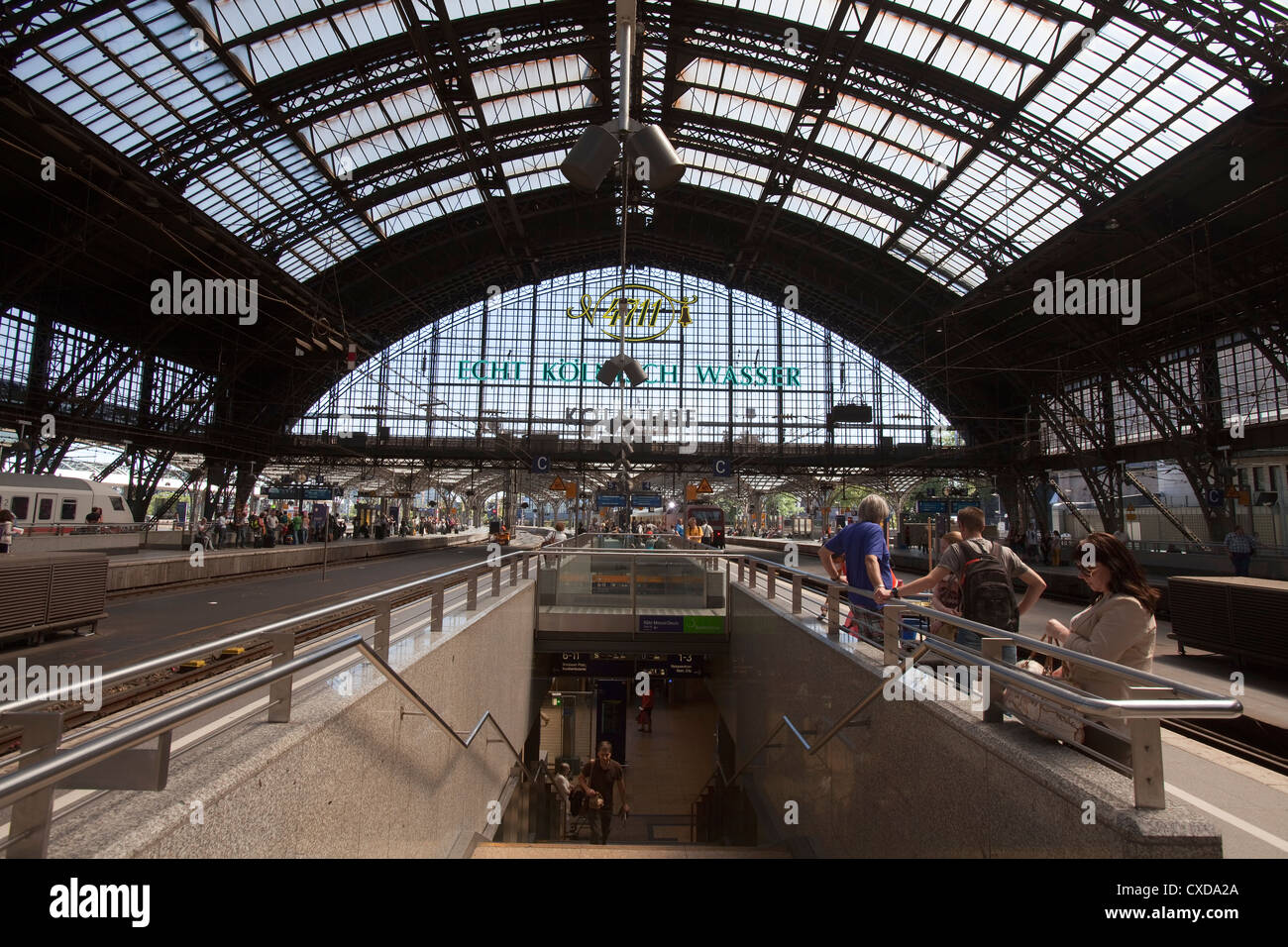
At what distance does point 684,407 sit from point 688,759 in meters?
33.1

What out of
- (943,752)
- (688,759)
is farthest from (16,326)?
(943,752)

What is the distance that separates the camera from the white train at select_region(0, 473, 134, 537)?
20.7 metres

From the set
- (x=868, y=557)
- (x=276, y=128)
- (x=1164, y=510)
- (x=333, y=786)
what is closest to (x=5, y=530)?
(x=333, y=786)

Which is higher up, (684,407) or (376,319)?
(376,319)

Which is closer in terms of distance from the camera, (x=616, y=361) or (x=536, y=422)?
(x=616, y=361)

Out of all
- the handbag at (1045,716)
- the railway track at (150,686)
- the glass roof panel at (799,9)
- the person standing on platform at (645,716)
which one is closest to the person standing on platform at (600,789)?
the railway track at (150,686)

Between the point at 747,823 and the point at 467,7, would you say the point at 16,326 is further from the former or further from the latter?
the point at 747,823

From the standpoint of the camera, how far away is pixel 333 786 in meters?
3.46
